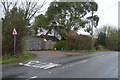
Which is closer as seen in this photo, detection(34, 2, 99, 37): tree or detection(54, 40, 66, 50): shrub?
detection(54, 40, 66, 50): shrub

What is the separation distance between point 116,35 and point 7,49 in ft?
109

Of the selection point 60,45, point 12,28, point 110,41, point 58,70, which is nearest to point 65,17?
point 60,45

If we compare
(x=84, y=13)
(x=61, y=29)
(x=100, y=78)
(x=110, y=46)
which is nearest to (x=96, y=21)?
(x=84, y=13)

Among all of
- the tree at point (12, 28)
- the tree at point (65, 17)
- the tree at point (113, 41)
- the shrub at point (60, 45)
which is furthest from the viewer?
the tree at point (113, 41)

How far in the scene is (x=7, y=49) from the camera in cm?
1255

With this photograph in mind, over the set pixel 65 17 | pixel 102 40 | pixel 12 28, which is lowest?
pixel 102 40

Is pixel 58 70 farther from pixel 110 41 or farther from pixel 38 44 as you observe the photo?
pixel 110 41

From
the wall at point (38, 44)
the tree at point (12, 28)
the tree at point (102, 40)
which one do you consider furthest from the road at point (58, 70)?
the tree at point (102, 40)

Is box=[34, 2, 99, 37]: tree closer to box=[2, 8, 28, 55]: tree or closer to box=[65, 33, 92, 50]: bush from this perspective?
box=[65, 33, 92, 50]: bush

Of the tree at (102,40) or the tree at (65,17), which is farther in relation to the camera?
the tree at (102,40)

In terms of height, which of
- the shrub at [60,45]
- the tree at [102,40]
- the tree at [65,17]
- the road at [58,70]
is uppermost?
the tree at [65,17]

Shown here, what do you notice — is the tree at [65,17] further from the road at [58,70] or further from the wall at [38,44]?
the road at [58,70]

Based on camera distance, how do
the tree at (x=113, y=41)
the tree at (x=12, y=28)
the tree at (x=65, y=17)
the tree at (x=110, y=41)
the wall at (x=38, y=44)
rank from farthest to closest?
the tree at (x=110, y=41)
the tree at (x=113, y=41)
the tree at (x=65, y=17)
the wall at (x=38, y=44)
the tree at (x=12, y=28)

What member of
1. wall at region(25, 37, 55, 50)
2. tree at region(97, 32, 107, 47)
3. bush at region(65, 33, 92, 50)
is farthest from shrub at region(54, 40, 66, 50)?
tree at region(97, 32, 107, 47)
